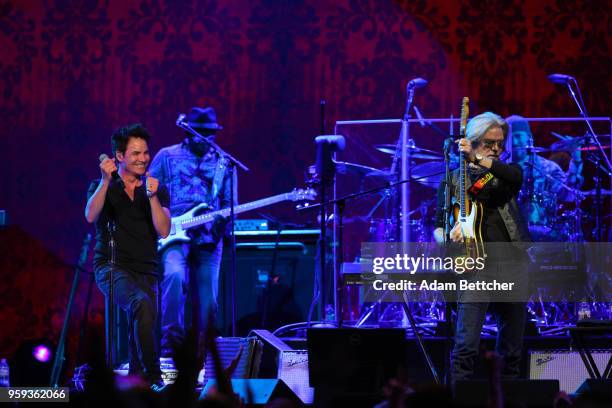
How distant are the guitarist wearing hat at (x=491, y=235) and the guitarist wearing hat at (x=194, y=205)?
2.63 m

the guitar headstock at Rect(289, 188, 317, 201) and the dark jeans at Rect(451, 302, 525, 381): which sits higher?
the guitar headstock at Rect(289, 188, 317, 201)

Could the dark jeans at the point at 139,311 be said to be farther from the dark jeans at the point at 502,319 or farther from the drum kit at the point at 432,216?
the drum kit at the point at 432,216

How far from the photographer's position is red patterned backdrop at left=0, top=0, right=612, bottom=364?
28.2 ft

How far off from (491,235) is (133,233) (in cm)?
214

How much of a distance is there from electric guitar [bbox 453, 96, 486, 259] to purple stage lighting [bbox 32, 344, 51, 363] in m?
3.85

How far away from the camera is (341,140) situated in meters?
7.08

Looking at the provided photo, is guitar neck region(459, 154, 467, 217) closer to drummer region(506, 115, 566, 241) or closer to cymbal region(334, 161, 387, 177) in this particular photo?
cymbal region(334, 161, 387, 177)

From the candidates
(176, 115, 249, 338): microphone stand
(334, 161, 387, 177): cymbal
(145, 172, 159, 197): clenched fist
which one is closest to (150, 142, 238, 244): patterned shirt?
(176, 115, 249, 338): microphone stand

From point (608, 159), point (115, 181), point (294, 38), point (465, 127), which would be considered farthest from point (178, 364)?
point (294, 38)

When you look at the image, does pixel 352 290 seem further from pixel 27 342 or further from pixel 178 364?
pixel 178 364

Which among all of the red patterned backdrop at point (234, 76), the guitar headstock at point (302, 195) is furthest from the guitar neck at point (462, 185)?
the red patterned backdrop at point (234, 76)

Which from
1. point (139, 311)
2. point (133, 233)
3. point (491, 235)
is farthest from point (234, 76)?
point (491, 235)

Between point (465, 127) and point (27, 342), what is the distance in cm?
421

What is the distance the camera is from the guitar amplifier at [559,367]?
5879mm
